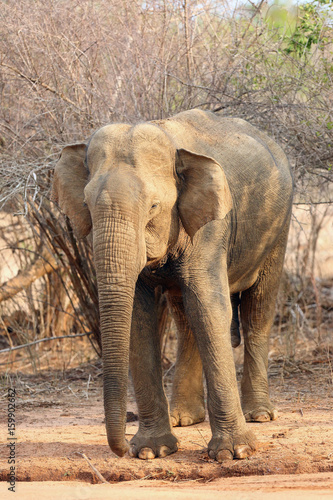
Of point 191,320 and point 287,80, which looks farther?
point 287,80

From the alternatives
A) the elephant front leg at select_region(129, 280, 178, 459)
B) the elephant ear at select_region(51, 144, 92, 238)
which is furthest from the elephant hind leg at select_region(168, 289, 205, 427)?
the elephant ear at select_region(51, 144, 92, 238)

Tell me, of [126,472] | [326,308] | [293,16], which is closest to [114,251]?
[126,472]

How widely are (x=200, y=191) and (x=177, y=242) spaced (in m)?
0.37

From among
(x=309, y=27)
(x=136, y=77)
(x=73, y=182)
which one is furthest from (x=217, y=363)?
(x=309, y=27)

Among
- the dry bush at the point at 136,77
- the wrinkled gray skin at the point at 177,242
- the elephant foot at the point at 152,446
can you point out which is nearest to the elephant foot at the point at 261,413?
the wrinkled gray skin at the point at 177,242

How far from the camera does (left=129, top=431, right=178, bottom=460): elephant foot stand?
508 centimetres

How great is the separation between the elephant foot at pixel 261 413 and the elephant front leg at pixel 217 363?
1174mm

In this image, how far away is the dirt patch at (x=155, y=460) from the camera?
→ 4727 mm

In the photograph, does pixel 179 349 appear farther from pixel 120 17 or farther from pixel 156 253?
pixel 120 17

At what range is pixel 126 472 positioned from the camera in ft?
15.7

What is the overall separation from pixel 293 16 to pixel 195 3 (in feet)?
5.22

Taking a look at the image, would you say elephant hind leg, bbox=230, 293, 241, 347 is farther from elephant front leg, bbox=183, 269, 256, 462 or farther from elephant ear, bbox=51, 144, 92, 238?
elephant ear, bbox=51, 144, 92, 238

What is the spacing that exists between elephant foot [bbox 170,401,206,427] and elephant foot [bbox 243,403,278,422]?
400 mm

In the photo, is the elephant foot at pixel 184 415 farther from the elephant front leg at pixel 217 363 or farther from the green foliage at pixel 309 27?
the green foliage at pixel 309 27
